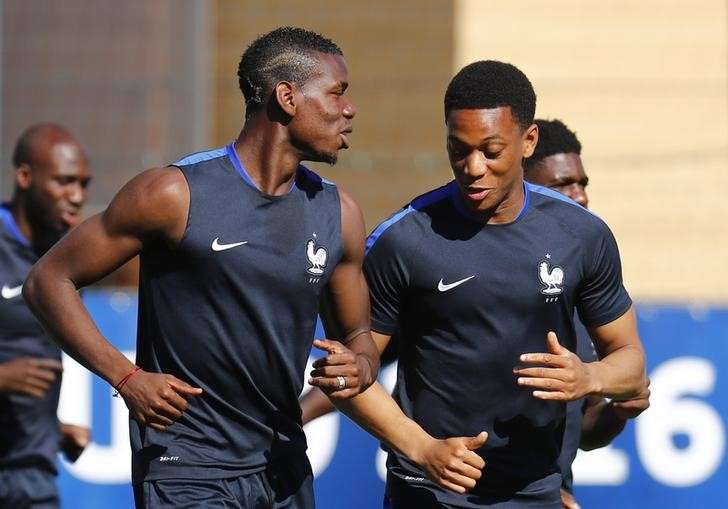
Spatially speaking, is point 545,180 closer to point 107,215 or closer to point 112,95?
point 107,215

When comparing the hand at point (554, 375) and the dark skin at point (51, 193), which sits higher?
the dark skin at point (51, 193)

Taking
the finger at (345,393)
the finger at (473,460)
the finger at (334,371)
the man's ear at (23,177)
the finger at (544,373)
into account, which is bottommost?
the finger at (473,460)

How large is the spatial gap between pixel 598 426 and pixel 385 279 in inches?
56.5

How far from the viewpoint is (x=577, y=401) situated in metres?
6.12

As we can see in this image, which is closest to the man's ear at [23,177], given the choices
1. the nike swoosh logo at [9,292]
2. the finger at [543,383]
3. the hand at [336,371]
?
the nike swoosh logo at [9,292]

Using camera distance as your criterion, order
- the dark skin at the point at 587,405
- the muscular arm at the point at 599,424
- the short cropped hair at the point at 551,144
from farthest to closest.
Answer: the short cropped hair at the point at 551,144 < the muscular arm at the point at 599,424 < the dark skin at the point at 587,405

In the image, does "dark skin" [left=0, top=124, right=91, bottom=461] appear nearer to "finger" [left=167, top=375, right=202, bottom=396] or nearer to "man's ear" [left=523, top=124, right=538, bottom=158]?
"finger" [left=167, top=375, right=202, bottom=396]

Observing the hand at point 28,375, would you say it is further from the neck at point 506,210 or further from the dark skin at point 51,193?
the neck at point 506,210

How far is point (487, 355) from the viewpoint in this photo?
17.4ft

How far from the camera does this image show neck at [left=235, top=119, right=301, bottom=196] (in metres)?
5.11

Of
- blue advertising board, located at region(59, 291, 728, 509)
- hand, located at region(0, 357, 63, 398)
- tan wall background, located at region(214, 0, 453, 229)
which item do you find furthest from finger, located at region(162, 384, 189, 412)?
tan wall background, located at region(214, 0, 453, 229)

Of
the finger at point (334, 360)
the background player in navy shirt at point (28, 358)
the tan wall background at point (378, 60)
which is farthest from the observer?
the tan wall background at point (378, 60)

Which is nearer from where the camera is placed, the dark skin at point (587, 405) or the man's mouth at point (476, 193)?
the man's mouth at point (476, 193)

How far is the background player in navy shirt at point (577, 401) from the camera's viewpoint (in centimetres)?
602
